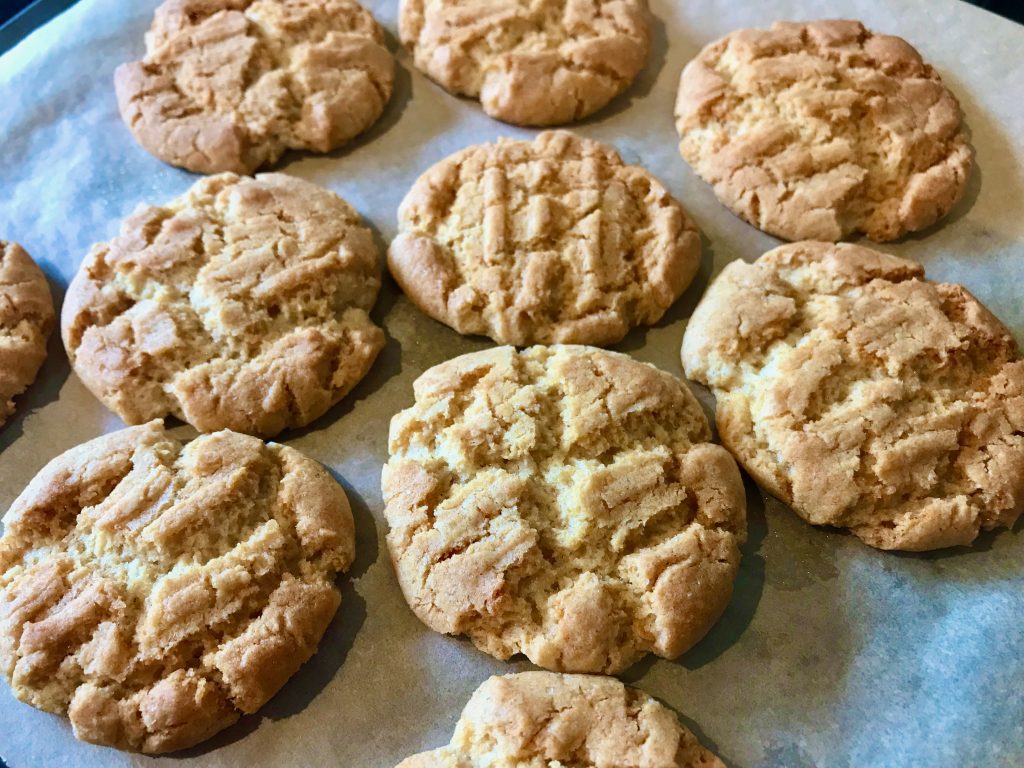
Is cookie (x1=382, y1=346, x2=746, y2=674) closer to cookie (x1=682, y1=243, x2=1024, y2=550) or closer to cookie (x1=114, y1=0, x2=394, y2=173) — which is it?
cookie (x1=682, y1=243, x2=1024, y2=550)

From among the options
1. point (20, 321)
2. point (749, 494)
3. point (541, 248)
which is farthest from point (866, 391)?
point (20, 321)

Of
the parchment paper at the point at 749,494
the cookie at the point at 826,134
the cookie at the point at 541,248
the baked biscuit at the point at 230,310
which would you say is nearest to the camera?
the parchment paper at the point at 749,494

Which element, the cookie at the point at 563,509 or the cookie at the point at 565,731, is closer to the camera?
the cookie at the point at 565,731

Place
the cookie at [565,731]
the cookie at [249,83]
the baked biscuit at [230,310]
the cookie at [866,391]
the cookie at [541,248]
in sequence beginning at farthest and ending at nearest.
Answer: the cookie at [249,83] < the cookie at [541,248] < the baked biscuit at [230,310] < the cookie at [866,391] < the cookie at [565,731]

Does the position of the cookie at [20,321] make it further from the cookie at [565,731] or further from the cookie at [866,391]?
the cookie at [866,391]

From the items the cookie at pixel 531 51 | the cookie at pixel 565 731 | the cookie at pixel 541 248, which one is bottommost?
the cookie at pixel 565 731

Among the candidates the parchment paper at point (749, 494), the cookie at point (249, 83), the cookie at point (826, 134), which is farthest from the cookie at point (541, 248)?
the cookie at point (249, 83)
